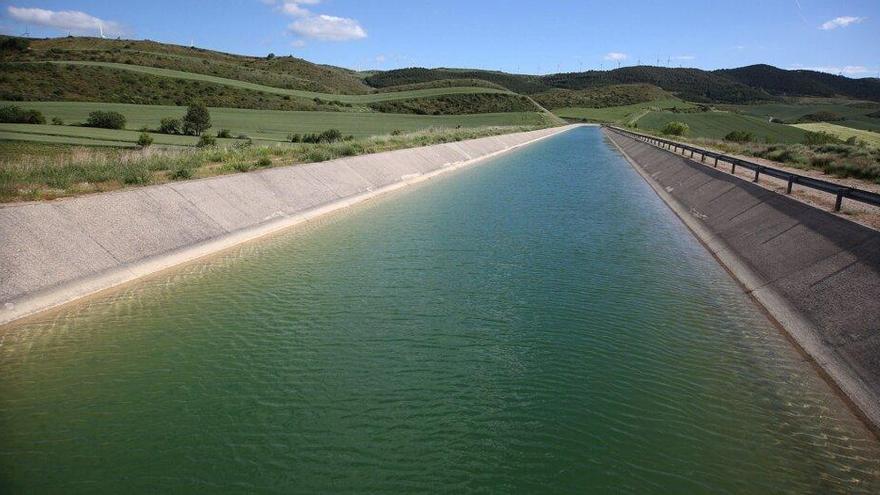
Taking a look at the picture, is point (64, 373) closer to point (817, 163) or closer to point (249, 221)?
point (249, 221)

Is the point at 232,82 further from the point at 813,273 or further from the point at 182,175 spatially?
the point at 813,273

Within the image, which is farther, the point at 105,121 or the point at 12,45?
the point at 12,45

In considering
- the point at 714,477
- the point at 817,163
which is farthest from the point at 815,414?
the point at 817,163

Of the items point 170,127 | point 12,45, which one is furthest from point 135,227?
point 12,45

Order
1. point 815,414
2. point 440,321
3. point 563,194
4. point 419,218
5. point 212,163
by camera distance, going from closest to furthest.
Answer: point 815,414 → point 440,321 → point 419,218 → point 212,163 → point 563,194

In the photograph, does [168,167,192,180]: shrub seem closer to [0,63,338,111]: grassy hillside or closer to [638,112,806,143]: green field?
[0,63,338,111]: grassy hillside
